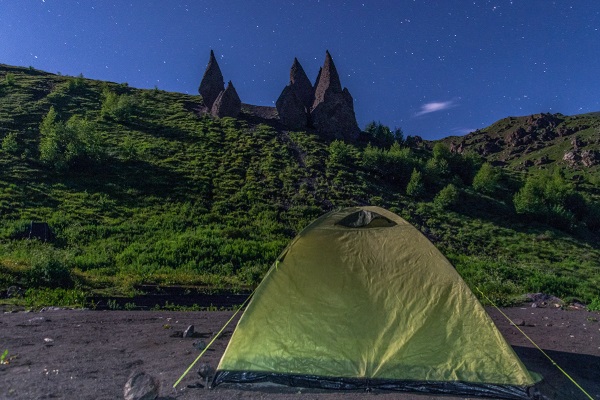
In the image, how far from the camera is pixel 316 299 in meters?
6.41

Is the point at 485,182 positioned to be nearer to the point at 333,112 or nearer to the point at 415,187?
the point at 415,187

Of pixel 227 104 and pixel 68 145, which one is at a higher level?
pixel 227 104

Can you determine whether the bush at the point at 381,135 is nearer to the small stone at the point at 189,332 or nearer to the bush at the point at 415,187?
the bush at the point at 415,187

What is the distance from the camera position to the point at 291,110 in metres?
65.2

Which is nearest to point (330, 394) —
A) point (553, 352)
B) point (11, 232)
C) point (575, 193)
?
point (553, 352)

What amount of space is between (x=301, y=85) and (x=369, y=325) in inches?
2730

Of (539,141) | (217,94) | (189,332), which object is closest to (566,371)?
(189,332)

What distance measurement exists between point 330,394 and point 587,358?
5946 mm

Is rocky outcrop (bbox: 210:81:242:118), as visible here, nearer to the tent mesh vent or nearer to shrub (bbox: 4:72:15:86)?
shrub (bbox: 4:72:15:86)

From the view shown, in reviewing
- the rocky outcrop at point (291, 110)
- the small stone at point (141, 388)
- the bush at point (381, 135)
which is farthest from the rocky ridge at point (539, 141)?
the small stone at point (141, 388)

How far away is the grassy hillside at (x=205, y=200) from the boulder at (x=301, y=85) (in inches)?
350

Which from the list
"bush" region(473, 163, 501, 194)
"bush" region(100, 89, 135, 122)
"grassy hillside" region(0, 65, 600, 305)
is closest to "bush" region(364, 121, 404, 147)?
"grassy hillside" region(0, 65, 600, 305)

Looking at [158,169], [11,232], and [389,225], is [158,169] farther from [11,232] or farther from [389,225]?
[389,225]

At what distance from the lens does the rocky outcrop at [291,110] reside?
64.7 m
